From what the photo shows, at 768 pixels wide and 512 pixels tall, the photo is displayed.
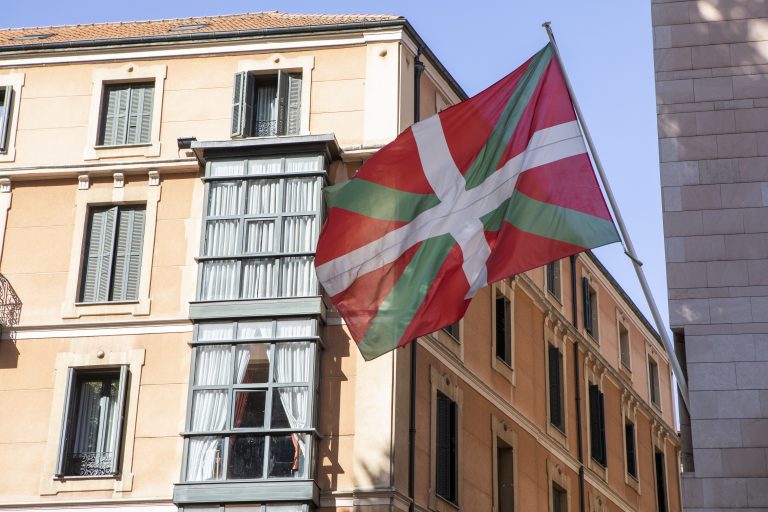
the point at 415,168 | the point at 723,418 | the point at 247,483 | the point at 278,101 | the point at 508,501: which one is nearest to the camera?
the point at 723,418

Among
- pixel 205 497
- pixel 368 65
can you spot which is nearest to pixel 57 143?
pixel 368 65

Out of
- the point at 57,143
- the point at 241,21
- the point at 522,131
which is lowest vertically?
the point at 522,131

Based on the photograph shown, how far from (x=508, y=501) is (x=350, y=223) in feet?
43.6

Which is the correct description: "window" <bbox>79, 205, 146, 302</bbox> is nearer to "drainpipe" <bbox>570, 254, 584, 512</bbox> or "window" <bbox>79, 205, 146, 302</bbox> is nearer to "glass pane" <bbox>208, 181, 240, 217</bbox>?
"glass pane" <bbox>208, 181, 240, 217</bbox>

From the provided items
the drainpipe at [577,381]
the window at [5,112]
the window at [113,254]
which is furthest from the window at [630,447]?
the window at [5,112]

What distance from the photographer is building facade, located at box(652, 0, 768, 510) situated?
19781 mm

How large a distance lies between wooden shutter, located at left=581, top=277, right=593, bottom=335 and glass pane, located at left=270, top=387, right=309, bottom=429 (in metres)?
15.1

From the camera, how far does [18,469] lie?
28.6 meters

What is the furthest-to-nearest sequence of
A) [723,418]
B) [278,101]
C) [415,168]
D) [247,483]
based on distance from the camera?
[278,101], [247,483], [415,168], [723,418]

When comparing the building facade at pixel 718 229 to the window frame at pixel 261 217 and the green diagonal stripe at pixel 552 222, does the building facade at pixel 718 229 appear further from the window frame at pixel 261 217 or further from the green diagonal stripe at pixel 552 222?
the window frame at pixel 261 217

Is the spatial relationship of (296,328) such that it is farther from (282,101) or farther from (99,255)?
(282,101)

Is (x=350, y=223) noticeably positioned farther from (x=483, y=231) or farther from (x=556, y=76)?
(x=556, y=76)

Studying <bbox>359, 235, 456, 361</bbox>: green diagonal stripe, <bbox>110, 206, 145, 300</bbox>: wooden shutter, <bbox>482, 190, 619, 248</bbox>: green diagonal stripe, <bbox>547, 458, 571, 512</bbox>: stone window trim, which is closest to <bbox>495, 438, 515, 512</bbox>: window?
<bbox>547, 458, 571, 512</bbox>: stone window trim

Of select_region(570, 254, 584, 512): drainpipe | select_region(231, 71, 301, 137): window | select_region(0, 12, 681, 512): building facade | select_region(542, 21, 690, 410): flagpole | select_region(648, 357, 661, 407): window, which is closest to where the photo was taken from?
select_region(542, 21, 690, 410): flagpole
